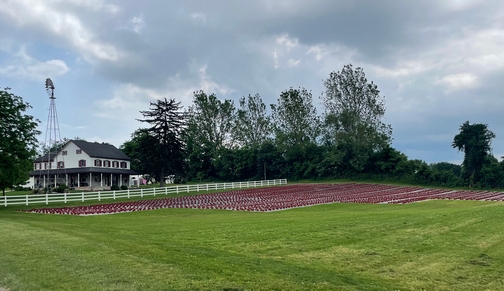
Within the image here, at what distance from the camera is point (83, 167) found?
6028cm

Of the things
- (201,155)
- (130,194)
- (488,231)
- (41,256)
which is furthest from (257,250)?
(201,155)

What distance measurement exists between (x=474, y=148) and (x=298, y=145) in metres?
29.1

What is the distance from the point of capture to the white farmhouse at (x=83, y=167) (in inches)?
2366

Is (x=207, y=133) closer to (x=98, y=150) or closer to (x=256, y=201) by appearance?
(x=98, y=150)

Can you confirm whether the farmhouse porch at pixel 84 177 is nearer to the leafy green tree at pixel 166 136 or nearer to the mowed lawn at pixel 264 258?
the leafy green tree at pixel 166 136

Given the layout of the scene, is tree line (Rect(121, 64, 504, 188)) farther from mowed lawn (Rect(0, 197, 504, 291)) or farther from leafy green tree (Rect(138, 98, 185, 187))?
mowed lawn (Rect(0, 197, 504, 291))

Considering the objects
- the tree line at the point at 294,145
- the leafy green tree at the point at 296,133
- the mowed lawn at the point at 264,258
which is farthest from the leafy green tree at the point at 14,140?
the leafy green tree at the point at 296,133

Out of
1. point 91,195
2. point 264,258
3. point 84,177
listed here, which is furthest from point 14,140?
point 84,177

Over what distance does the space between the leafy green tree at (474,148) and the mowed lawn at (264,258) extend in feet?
151

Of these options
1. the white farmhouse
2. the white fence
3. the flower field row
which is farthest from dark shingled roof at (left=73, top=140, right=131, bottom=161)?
the flower field row

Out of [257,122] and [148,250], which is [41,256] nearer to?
[148,250]

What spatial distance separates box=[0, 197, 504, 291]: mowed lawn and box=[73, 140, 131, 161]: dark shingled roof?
165 feet

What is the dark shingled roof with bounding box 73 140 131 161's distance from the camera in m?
61.3

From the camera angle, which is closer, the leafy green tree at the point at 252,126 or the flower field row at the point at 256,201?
the flower field row at the point at 256,201
